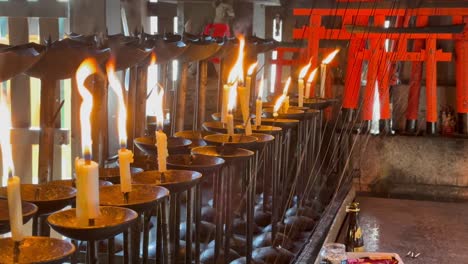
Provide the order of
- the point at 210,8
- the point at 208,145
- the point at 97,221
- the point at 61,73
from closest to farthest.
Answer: the point at 97,221 → the point at 61,73 → the point at 208,145 → the point at 210,8

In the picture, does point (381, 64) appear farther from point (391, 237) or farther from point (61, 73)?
point (61, 73)

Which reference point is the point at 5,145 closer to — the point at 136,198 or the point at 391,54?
the point at 136,198

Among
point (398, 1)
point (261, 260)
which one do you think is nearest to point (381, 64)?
point (398, 1)

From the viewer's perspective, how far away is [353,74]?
515 cm

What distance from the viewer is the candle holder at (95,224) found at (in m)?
1.19

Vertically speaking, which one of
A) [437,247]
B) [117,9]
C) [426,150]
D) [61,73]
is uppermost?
[117,9]

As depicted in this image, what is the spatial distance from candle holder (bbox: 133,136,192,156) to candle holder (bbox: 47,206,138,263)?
2.12 ft

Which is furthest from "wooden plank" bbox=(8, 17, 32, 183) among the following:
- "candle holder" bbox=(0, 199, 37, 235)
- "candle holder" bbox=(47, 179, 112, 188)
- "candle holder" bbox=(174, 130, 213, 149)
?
"candle holder" bbox=(0, 199, 37, 235)

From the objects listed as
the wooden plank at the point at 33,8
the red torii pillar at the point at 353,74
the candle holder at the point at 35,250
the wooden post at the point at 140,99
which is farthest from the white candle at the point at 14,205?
the red torii pillar at the point at 353,74

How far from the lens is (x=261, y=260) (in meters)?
2.71

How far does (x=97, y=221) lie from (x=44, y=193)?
0.29 meters

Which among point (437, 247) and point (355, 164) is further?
point (355, 164)

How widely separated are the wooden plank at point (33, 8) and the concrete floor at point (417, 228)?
2.14 meters

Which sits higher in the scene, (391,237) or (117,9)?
(117,9)
